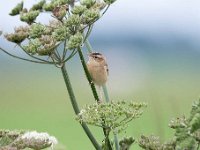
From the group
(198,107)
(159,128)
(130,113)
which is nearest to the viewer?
(198,107)

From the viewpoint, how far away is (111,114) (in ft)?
12.2

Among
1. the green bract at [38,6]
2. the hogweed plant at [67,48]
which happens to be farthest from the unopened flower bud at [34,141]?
the green bract at [38,6]

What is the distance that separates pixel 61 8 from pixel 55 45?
239mm

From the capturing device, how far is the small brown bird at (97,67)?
13.7 feet

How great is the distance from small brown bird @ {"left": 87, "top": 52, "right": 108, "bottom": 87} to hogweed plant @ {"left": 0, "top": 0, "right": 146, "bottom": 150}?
34mm

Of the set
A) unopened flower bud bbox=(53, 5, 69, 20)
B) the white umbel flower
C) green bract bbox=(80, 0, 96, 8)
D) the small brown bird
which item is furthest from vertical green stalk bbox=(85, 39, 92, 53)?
the white umbel flower

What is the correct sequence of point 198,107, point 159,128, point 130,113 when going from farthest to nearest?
point 159,128 < point 130,113 < point 198,107

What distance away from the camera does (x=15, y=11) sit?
4238mm

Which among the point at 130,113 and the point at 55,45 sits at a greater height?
the point at 55,45

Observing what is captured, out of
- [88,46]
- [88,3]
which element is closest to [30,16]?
[88,3]

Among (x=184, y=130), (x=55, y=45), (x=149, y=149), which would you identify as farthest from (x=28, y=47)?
(x=184, y=130)

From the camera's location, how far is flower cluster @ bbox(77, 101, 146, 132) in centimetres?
371

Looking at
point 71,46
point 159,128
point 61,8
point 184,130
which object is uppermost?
point 61,8

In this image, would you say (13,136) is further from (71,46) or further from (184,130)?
(184,130)
